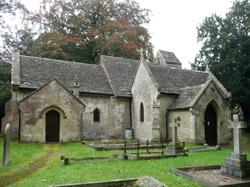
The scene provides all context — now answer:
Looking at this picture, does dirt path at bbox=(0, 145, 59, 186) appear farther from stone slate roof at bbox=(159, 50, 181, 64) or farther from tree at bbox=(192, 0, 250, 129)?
stone slate roof at bbox=(159, 50, 181, 64)

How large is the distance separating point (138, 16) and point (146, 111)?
23.4 metres

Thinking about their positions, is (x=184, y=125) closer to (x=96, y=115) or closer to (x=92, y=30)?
(x=96, y=115)

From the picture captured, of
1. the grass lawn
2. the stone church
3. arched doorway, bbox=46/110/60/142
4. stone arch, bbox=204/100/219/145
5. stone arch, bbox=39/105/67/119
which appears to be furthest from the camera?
stone arch, bbox=204/100/219/145

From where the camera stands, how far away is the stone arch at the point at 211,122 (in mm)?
26328

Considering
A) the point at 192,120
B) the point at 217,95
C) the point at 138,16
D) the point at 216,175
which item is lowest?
the point at 216,175

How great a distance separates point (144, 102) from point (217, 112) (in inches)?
267

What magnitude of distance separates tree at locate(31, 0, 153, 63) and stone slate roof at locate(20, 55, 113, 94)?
10940mm

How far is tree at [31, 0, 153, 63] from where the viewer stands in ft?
138

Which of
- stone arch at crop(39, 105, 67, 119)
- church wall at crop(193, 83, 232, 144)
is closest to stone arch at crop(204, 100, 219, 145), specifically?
church wall at crop(193, 83, 232, 144)

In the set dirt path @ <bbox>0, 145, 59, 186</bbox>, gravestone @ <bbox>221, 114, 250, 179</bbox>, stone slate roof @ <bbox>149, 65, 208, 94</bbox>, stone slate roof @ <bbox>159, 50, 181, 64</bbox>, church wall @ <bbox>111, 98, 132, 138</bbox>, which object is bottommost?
dirt path @ <bbox>0, 145, 59, 186</bbox>

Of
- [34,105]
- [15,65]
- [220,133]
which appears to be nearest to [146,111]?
[220,133]

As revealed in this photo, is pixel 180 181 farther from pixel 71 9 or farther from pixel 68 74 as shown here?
pixel 71 9

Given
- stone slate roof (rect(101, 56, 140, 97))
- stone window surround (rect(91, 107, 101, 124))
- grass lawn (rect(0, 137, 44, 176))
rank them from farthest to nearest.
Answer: stone slate roof (rect(101, 56, 140, 97))
stone window surround (rect(91, 107, 101, 124))
grass lawn (rect(0, 137, 44, 176))

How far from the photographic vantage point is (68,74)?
29.5 meters
